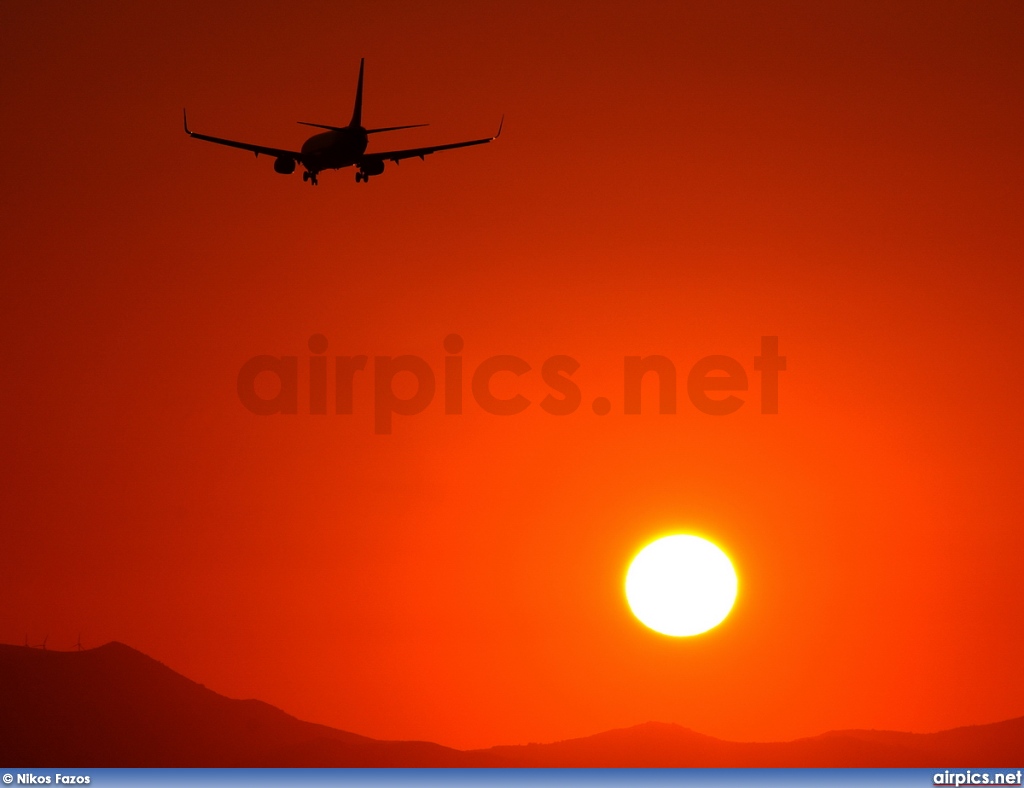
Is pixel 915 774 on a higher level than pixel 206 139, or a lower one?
lower

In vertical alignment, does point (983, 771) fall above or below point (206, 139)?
below

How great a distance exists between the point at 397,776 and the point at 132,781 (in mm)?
32120

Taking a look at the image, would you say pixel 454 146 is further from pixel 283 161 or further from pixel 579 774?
pixel 579 774

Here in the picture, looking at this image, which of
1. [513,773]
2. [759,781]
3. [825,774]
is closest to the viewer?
[759,781]

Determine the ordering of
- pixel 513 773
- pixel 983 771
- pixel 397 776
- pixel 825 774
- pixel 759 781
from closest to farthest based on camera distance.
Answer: pixel 983 771
pixel 759 781
pixel 825 774
pixel 513 773
pixel 397 776

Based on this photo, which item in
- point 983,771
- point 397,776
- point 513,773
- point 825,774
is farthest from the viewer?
point 397,776

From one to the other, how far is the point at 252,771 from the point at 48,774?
21.2 m

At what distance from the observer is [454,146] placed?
12312 cm

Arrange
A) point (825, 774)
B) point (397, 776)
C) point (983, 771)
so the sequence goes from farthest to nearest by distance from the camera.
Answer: point (397, 776)
point (825, 774)
point (983, 771)

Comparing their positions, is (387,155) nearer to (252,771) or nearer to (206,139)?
(206,139)

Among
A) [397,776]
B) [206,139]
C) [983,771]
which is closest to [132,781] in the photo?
[397,776]

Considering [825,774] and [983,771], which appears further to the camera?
[825,774]

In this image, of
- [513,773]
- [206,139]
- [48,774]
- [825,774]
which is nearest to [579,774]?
[513,773]

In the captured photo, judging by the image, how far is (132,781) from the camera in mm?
117062
